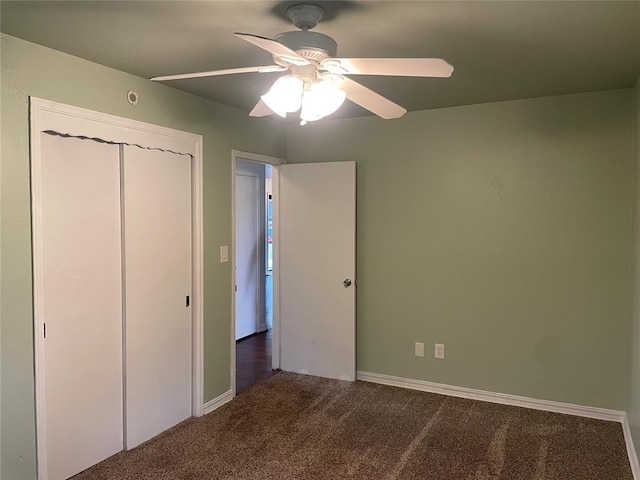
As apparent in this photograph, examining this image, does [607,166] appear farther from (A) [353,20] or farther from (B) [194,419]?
(B) [194,419]

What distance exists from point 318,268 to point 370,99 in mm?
2275

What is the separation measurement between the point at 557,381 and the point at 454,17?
2.76 m

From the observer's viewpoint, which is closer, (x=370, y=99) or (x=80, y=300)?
(x=370, y=99)

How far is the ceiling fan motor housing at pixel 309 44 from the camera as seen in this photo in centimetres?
183

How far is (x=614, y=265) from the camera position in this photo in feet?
10.8

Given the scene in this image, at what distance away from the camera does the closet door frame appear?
7.77 feet

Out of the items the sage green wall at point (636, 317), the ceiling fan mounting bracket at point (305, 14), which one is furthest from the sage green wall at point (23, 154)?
the sage green wall at point (636, 317)

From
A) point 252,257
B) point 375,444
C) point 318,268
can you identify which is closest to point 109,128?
point 318,268

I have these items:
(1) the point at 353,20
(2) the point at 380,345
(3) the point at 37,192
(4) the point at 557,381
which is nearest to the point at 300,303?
(2) the point at 380,345

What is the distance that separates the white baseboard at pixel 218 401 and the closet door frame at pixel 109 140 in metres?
0.07

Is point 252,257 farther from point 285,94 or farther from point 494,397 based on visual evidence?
point 285,94

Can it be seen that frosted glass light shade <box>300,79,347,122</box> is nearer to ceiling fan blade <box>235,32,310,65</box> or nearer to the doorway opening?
ceiling fan blade <box>235,32,310,65</box>

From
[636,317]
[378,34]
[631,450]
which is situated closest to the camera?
[378,34]

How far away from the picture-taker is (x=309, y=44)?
1831 mm
